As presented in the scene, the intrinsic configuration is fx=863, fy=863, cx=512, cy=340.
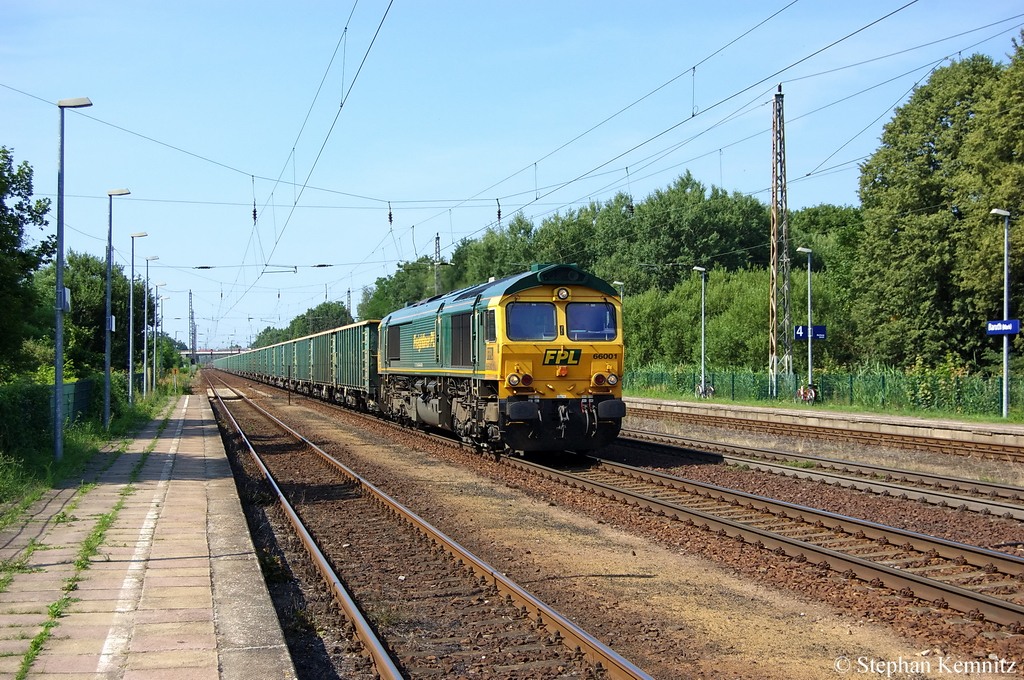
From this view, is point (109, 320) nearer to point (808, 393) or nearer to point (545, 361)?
point (545, 361)

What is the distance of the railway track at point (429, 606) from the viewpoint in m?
5.83

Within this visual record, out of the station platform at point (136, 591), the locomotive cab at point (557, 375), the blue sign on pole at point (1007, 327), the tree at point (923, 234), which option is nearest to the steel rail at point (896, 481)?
the locomotive cab at point (557, 375)

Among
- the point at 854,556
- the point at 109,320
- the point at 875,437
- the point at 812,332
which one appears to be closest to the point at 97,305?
the point at 109,320

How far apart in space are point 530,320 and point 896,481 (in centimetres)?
662

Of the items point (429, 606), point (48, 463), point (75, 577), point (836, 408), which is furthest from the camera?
point (836, 408)

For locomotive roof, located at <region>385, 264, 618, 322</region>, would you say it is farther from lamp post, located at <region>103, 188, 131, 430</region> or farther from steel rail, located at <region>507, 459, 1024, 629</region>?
lamp post, located at <region>103, 188, 131, 430</region>

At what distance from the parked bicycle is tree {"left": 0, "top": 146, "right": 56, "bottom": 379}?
75.9 ft

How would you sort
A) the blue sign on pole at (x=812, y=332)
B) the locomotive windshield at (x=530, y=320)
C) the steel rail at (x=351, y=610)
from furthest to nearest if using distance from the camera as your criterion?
the blue sign on pole at (x=812, y=332), the locomotive windshield at (x=530, y=320), the steel rail at (x=351, y=610)

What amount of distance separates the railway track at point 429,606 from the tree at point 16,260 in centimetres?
862

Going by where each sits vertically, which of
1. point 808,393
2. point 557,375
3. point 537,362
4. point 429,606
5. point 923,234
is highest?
point 923,234

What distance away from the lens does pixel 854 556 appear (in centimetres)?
839

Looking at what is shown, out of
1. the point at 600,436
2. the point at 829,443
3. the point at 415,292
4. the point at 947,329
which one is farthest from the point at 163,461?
the point at 415,292

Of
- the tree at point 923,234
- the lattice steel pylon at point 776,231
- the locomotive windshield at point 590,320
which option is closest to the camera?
the locomotive windshield at point 590,320

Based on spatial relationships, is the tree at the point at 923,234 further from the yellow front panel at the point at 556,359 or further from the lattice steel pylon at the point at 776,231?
the yellow front panel at the point at 556,359
